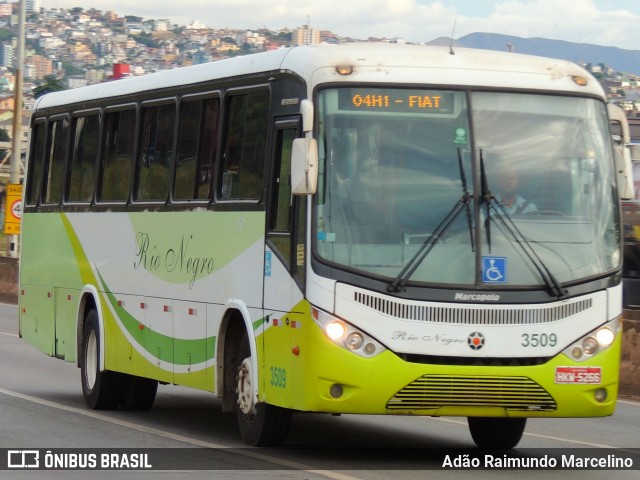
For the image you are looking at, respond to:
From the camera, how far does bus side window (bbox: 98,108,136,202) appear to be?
15.9 m

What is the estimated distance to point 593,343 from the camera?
11.8m

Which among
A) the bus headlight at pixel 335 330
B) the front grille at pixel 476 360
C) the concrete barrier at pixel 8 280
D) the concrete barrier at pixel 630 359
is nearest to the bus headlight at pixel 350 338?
the bus headlight at pixel 335 330

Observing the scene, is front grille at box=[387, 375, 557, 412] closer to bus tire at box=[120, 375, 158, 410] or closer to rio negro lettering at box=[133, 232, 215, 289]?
rio negro lettering at box=[133, 232, 215, 289]

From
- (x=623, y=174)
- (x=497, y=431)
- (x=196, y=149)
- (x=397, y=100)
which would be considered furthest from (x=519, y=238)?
(x=196, y=149)

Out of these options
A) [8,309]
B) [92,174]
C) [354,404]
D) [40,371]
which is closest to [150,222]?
[92,174]

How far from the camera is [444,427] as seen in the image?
15.1 meters

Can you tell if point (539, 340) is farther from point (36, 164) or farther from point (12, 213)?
point (12, 213)

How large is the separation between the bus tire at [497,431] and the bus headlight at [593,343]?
1.30 metres

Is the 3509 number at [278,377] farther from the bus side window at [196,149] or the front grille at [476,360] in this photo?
the bus side window at [196,149]

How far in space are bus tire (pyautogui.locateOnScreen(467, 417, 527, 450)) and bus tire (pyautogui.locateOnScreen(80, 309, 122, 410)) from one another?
4.44 m

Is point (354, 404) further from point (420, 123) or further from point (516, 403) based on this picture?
point (420, 123)

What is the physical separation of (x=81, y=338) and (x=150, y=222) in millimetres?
2543

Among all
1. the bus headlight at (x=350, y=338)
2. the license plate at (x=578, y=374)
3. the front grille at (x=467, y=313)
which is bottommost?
the license plate at (x=578, y=374)

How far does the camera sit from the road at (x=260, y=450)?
11.3 meters
